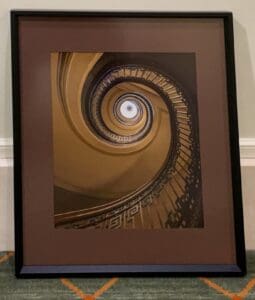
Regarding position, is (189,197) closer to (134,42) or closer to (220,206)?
(220,206)

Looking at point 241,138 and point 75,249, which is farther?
point 241,138

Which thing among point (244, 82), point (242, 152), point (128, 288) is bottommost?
point (128, 288)

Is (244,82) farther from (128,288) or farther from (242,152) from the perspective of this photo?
(128,288)

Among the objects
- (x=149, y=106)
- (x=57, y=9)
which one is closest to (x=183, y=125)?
(x=149, y=106)

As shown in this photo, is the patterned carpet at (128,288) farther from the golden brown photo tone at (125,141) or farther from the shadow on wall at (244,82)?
the shadow on wall at (244,82)

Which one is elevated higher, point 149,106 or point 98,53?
point 98,53

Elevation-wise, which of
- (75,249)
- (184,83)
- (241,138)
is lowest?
(75,249)

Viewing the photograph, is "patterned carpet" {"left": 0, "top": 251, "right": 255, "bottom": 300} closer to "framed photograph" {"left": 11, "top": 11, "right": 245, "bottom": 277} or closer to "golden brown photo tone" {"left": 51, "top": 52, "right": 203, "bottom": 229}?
"framed photograph" {"left": 11, "top": 11, "right": 245, "bottom": 277}

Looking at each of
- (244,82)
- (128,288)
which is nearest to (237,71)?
(244,82)
